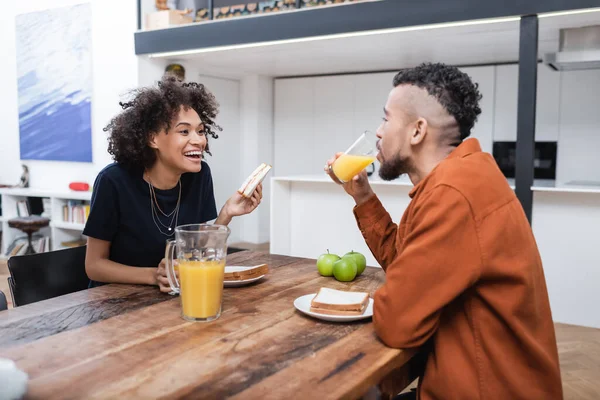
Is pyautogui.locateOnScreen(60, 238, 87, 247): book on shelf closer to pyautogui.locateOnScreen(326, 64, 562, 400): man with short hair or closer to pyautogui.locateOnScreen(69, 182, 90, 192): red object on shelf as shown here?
pyautogui.locateOnScreen(69, 182, 90, 192): red object on shelf

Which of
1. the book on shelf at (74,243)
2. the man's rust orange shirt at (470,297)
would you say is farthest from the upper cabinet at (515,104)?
the man's rust orange shirt at (470,297)

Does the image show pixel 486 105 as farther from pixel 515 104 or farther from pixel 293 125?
pixel 293 125

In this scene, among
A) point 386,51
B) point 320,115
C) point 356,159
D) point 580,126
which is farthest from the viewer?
point 320,115

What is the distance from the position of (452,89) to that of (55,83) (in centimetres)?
558

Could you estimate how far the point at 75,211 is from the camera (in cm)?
565

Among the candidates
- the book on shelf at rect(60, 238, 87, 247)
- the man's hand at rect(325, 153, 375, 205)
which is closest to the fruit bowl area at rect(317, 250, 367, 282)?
the man's hand at rect(325, 153, 375, 205)

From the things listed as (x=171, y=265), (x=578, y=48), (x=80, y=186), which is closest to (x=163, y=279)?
→ (x=171, y=265)

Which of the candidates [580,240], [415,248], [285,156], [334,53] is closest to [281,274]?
[415,248]

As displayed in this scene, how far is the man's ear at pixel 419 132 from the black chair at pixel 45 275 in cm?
119

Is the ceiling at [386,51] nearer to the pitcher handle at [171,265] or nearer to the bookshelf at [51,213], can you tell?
the bookshelf at [51,213]

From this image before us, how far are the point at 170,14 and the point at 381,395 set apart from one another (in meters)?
4.97

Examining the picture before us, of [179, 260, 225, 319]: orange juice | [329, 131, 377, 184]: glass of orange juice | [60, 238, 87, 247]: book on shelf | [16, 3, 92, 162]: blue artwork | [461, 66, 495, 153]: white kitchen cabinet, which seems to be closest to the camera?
[179, 260, 225, 319]: orange juice

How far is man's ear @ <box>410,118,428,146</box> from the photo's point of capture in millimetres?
1385

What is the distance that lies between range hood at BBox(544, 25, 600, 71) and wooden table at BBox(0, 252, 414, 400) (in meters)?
3.51
